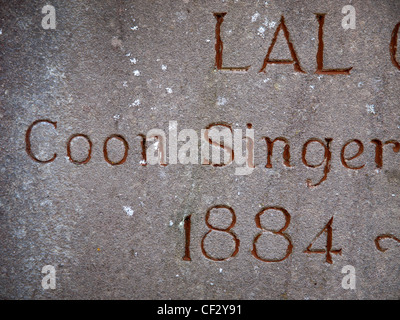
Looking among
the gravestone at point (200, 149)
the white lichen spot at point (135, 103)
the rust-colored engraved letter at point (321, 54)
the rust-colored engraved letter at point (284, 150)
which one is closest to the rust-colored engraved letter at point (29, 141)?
the gravestone at point (200, 149)

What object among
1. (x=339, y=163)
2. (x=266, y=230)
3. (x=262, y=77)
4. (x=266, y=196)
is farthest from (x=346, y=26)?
(x=266, y=230)

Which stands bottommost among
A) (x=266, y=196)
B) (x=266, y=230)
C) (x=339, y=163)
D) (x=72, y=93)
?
(x=266, y=230)

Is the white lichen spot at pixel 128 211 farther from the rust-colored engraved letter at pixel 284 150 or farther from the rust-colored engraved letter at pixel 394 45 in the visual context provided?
the rust-colored engraved letter at pixel 394 45

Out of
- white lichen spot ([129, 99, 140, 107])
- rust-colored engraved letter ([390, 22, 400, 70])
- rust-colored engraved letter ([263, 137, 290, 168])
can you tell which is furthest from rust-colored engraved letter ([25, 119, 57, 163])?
rust-colored engraved letter ([390, 22, 400, 70])

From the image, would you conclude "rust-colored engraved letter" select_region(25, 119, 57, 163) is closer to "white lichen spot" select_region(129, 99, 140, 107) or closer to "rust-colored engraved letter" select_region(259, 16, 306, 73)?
"white lichen spot" select_region(129, 99, 140, 107)

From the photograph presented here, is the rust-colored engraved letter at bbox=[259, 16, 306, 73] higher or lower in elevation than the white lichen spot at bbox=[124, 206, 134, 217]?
higher

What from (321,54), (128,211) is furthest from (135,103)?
(321,54)

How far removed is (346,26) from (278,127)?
0.50m

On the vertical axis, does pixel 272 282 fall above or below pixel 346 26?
below

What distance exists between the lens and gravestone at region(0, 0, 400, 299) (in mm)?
1291

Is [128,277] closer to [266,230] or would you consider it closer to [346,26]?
[266,230]

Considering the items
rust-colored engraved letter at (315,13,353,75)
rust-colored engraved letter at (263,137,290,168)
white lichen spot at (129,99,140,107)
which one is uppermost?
rust-colored engraved letter at (315,13,353,75)

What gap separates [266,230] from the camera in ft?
4.41

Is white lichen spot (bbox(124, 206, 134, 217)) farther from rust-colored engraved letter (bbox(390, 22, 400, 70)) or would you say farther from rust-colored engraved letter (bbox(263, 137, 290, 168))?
rust-colored engraved letter (bbox(390, 22, 400, 70))
